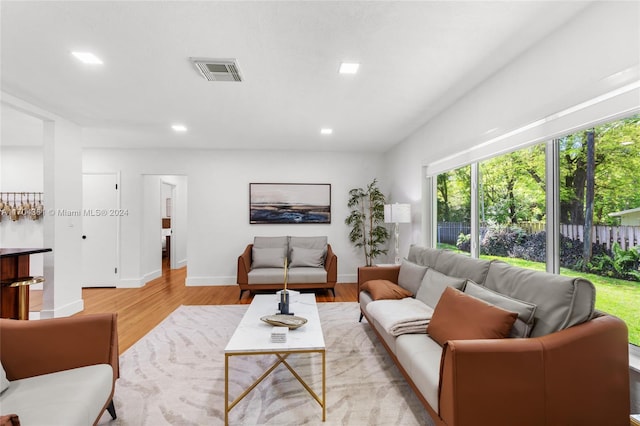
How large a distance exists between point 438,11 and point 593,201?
1594mm

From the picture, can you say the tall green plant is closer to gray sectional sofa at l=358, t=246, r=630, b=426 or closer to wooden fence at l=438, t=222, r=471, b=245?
wooden fence at l=438, t=222, r=471, b=245

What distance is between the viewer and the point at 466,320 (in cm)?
180

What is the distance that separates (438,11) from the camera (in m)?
1.79

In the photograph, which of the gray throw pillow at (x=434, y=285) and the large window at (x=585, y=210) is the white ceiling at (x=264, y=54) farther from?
the gray throw pillow at (x=434, y=285)

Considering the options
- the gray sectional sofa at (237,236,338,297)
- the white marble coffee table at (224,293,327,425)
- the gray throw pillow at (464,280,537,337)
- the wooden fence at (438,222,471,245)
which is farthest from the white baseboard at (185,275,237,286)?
the gray throw pillow at (464,280,537,337)

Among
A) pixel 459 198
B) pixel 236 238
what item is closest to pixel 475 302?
pixel 459 198

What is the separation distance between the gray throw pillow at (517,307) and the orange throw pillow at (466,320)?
2.7 inches

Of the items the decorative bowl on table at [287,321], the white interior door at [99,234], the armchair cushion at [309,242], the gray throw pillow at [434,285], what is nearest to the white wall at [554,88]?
the gray throw pillow at [434,285]

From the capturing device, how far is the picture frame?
557 cm

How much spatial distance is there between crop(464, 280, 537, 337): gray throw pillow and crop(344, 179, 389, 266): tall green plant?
3.56 m

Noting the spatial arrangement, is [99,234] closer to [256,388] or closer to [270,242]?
[270,242]

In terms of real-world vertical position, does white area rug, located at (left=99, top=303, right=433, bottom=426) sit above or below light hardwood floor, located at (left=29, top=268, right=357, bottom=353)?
above

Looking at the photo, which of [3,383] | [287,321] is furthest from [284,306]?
[3,383]

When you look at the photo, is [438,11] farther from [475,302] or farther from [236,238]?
[236,238]
